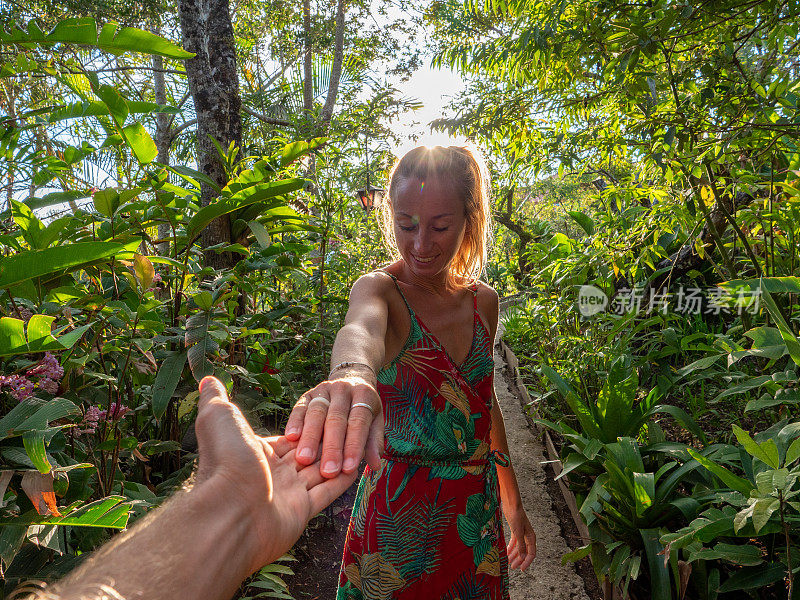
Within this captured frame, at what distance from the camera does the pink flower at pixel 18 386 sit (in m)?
1.03

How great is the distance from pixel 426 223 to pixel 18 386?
102 cm

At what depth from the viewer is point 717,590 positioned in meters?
1.65

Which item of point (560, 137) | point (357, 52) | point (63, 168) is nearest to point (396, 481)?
point (63, 168)

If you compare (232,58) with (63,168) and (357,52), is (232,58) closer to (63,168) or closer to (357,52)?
(63,168)

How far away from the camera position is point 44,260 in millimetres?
877

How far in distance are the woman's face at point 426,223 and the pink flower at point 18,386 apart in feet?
3.11

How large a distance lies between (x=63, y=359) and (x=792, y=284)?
5.63 feet

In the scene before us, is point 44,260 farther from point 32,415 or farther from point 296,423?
point 296,423

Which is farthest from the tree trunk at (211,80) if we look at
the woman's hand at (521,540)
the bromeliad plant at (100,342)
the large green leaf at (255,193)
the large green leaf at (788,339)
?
the large green leaf at (788,339)

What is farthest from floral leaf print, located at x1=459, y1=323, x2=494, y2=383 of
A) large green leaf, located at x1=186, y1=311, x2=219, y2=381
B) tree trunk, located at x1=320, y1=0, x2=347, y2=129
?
tree trunk, located at x1=320, y1=0, x2=347, y2=129

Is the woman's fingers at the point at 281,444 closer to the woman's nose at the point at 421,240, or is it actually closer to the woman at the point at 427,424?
the woman at the point at 427,424

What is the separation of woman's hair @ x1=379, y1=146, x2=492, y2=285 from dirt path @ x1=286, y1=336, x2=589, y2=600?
63.1 inches

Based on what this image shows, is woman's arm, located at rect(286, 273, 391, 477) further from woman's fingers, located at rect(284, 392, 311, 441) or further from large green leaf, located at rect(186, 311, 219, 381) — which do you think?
large green leaf, located at rect(186, 311, 219, 381)

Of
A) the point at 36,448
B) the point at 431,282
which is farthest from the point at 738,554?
the point at 36,448
